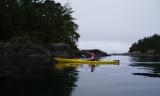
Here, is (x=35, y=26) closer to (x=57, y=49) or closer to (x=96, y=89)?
(x=57, y=49)

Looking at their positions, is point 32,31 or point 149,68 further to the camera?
point 32,31

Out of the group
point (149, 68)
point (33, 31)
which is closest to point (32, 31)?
point (33, 31)

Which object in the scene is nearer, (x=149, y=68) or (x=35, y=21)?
(x=149, y=68)

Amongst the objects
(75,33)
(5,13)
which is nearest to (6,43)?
(5,13)

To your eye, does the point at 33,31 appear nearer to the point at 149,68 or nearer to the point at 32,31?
the point at 32,31

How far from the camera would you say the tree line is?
82062 millimetres

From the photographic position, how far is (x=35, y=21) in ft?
296

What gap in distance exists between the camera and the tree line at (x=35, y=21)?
8206cm

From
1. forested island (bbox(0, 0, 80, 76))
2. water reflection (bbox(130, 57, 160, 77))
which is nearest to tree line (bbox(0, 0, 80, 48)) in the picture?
forested island (bbox(0, 0, 80, 76))

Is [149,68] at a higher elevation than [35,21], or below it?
below

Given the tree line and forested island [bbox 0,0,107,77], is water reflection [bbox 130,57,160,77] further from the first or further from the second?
the tree line

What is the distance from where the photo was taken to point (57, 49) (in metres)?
94.0

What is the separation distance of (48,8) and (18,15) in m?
15.2

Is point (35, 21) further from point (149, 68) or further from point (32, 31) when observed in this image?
point (149, 68)
